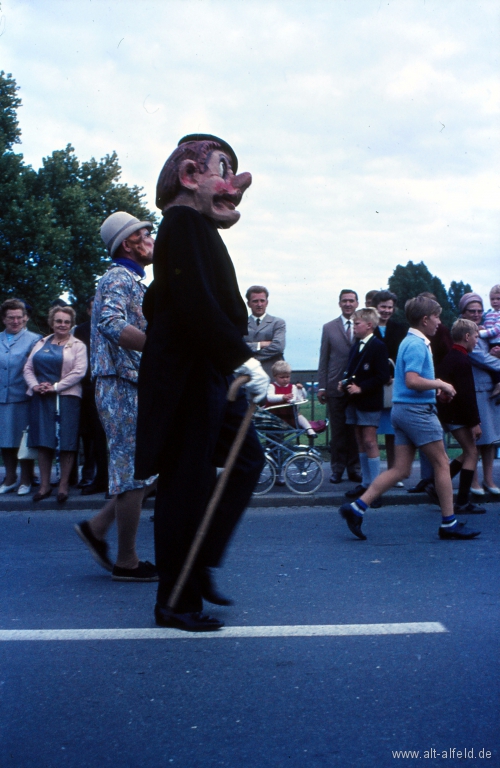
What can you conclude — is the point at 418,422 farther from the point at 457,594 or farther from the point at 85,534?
the point at 85,534

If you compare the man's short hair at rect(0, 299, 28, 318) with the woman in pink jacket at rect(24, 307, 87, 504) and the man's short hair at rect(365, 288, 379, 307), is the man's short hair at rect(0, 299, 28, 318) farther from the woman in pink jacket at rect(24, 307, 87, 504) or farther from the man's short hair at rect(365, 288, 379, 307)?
the man's short hair at rect(365, 288, 379, 307)

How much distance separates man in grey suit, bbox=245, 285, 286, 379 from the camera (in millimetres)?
9406

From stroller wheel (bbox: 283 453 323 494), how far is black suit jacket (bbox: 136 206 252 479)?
4.95 meters

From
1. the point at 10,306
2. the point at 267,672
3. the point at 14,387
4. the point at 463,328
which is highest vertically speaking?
the point at 10,306

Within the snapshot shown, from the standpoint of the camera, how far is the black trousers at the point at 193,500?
12.0ft

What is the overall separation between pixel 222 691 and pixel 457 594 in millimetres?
1783

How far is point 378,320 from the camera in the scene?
27.1 ft

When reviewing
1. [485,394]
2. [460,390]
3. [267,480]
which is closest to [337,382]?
[267,480]

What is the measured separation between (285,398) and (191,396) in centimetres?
545

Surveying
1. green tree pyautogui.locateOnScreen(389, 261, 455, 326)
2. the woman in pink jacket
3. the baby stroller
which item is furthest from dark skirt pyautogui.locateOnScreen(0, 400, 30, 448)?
green tree pyautogui.locateOnScreen(389, 261, 455, 326)

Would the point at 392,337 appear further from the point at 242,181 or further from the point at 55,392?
the point at 242,181

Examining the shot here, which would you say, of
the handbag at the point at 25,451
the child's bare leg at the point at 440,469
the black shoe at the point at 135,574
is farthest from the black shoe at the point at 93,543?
the handbag at the point at 25,451

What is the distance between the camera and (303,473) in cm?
859

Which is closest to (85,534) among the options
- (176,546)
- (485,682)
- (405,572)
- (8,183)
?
(176,546)
